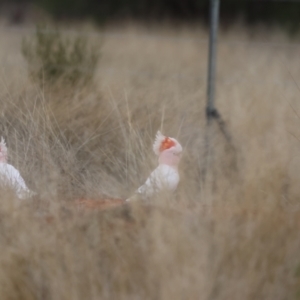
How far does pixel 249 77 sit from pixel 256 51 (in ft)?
10.5

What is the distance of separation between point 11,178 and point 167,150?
68cm

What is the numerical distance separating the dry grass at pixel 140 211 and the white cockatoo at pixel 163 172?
0.06m

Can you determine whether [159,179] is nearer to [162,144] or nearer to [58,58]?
[162,144]

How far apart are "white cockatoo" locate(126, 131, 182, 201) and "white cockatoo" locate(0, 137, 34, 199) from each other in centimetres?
45

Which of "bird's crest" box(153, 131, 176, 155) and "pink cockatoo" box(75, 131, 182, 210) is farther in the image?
"bird's crest" box(153, 131, 176, 155)

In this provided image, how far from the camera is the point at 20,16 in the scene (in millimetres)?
17922

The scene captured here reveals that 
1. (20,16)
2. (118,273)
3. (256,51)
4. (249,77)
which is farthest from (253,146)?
(20,16)

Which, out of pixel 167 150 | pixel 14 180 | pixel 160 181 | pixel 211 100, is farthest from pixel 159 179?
pixel 211 100

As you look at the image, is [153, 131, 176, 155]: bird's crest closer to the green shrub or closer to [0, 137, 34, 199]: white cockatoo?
[0, 137, 34, 199]: white cockatoo

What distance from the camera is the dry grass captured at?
8.95 feet

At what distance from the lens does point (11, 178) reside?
345cm

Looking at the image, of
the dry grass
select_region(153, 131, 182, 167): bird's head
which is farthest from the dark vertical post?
select_region(153, 131, 182, 167): bird's head

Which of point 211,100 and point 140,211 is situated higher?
point 140,211

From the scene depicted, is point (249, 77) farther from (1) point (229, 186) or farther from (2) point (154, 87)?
(1) point (229, 186)
